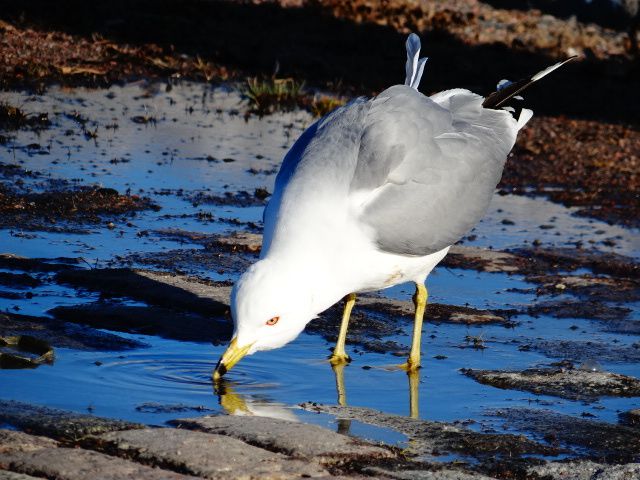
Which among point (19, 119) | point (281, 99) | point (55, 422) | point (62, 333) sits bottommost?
point (62, 333)

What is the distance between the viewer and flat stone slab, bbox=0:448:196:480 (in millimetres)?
3988

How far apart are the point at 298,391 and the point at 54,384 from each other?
3.62 ft

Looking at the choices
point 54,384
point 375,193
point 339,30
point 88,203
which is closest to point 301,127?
point 88,203

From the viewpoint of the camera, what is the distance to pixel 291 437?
456 centimetres

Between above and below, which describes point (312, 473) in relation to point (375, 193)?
below

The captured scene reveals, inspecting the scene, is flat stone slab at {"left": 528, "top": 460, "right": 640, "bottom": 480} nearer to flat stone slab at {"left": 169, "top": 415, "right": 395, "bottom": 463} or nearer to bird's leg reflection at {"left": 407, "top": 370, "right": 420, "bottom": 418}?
flat stone slab at {"left": 169, "top": 415, "right": 395, "bottom": 463}

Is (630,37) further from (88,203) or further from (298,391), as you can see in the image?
(298,391)

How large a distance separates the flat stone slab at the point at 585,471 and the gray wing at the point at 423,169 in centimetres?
171

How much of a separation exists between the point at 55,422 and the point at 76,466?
1.72ft

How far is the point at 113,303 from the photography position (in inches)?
266

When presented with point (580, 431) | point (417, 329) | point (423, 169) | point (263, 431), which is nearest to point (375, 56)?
point (423, 169)

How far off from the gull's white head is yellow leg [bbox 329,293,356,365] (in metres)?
0.76

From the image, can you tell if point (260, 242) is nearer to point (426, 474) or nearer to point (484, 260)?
point (484, 260)

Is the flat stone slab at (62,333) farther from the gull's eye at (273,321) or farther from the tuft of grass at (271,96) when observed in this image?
the tuft of grass at (271,96)
